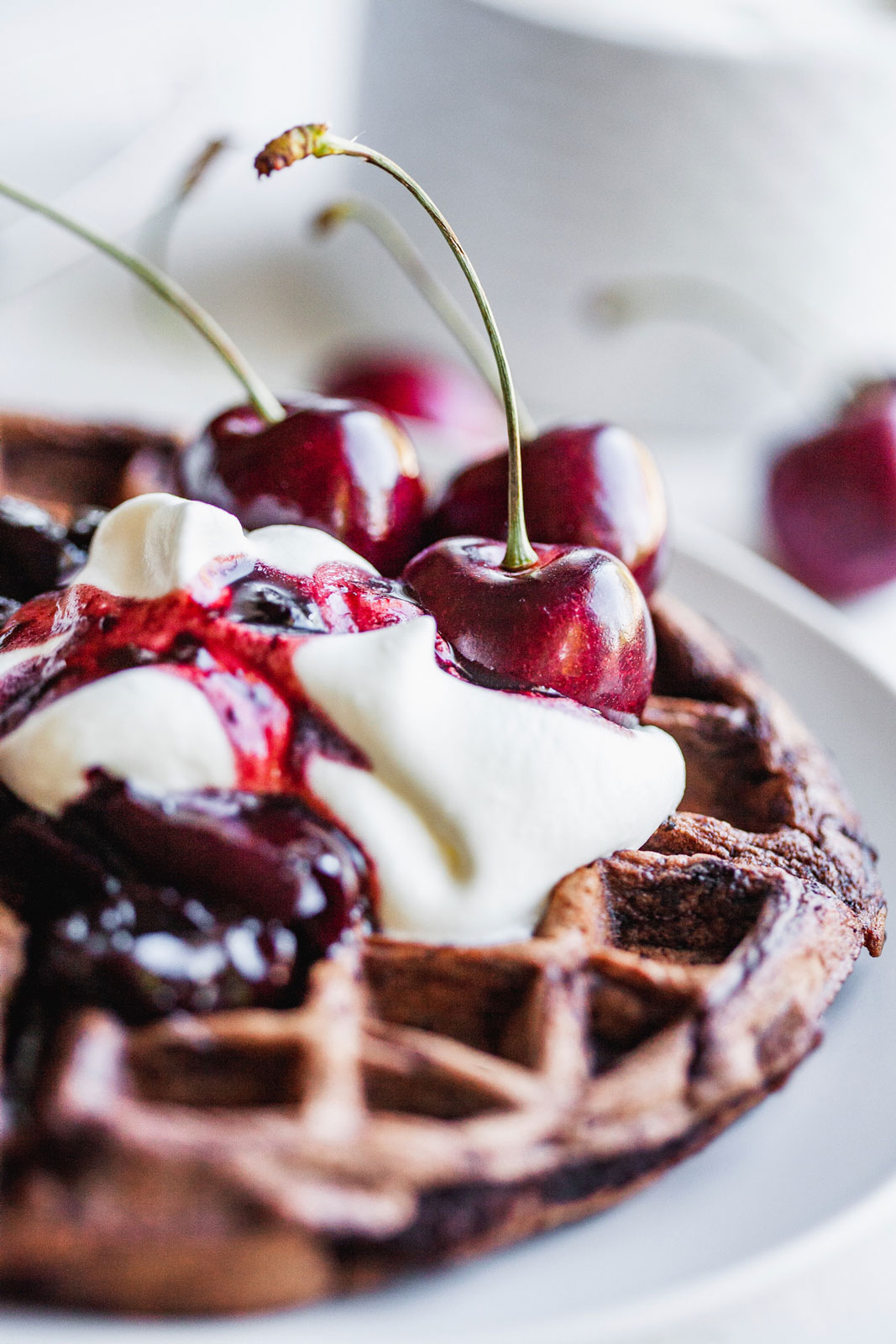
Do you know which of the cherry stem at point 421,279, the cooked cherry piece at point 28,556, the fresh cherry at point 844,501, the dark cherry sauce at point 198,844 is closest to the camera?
the dark cherry sauce at point 198,844

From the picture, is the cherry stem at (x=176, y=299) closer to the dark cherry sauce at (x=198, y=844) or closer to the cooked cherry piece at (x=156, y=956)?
the dark cherry sauce at (x=198, y=844)

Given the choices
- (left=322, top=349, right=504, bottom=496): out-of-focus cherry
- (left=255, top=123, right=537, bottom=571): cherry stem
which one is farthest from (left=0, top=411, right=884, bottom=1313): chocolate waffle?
(left=322, top=349, right=504, bottom=496): out-of-focus cherry

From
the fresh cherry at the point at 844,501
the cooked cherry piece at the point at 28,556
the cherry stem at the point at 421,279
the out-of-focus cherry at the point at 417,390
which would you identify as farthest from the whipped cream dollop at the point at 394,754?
the out-of-focus cherry at the point at 417,390

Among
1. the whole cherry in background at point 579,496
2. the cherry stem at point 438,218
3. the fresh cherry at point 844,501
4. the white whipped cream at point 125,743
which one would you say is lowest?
the fresh cherry at point 844,501

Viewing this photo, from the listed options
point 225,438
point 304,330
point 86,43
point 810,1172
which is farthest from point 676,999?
point 86,43

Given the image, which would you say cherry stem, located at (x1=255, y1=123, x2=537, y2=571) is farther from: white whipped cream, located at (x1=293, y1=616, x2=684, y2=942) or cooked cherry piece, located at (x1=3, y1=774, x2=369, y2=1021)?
cooked cherry piece, located at (x1=3, y1=774, x2=369, y2=1021)

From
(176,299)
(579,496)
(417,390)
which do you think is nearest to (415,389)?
(417,390)
